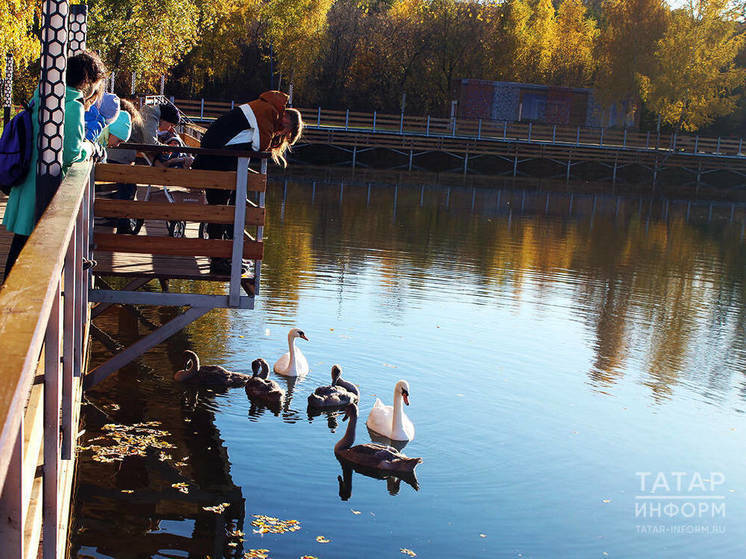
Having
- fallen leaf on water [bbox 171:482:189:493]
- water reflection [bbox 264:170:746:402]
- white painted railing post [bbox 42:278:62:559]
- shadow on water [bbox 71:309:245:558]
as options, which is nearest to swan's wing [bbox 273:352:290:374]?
shadow on water [bbox 71:309:245:558]

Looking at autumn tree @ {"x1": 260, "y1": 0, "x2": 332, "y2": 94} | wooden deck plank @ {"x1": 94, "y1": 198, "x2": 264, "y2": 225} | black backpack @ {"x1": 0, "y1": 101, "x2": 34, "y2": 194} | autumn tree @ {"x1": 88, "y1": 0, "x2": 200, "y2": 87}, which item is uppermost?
autumn tree @ {"x1": 260, "y1": 0, "x2": 332, "y2": 94}

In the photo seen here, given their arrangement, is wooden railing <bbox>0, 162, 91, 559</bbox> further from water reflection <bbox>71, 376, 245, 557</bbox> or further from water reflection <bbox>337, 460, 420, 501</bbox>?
water reflection <bbox>337, 460, 420, 501</bbox>

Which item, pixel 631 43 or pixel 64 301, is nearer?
pixel 64 301

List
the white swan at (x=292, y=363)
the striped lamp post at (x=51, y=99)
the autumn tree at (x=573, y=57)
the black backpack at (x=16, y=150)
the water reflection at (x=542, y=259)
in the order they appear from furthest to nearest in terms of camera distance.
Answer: the autumn tree at (x=573, y=57)
the water reflection at (x=542, y=259)
the white swan at (x=292, y=363)
the black backpack at (x=16, y=150)
the striped lamp post at (x=51, y=99)

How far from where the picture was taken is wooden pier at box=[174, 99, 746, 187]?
51781 millimetres

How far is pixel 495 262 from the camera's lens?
2000 cm

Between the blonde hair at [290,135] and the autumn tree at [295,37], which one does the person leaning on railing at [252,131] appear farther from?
the autumn tree at [295,37]

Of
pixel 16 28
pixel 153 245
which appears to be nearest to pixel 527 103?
pixel 16 28

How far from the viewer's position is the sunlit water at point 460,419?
6621 mm

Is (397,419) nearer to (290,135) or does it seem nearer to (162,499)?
(162,499)

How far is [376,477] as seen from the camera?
25.0ft

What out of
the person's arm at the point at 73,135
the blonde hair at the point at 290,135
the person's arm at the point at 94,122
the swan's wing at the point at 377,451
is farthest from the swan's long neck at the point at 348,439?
the person's arm at the point at 73,135

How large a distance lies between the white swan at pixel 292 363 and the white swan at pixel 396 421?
178cm

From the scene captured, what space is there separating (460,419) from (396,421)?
89 cm
